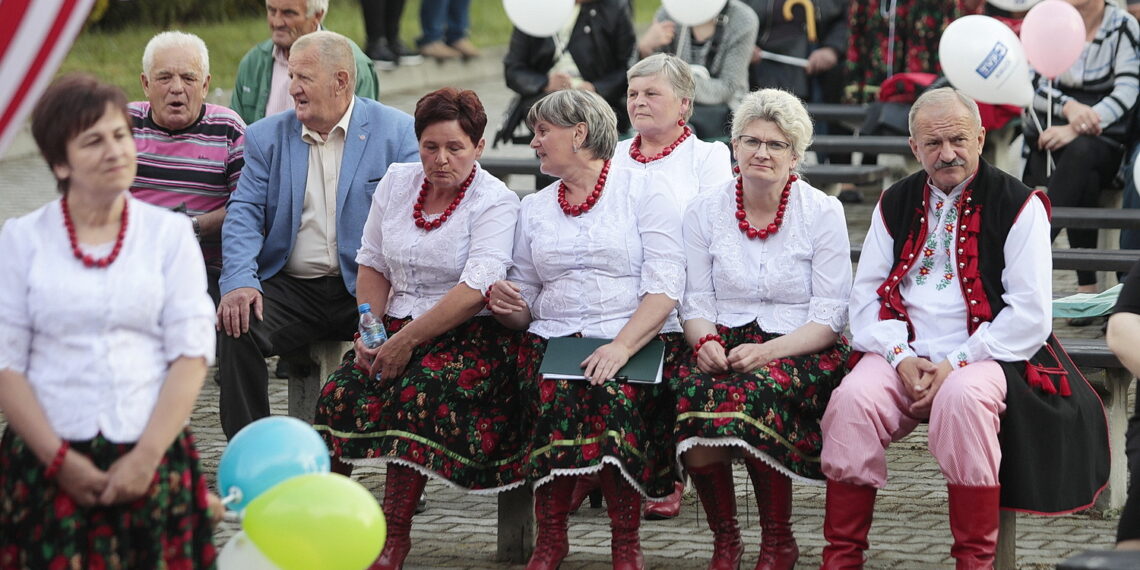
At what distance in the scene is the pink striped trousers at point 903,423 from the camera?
460 centimetres

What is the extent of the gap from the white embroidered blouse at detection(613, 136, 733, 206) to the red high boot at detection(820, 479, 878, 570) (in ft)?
5.30

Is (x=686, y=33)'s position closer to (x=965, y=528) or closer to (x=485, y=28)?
(x=965, y=528)

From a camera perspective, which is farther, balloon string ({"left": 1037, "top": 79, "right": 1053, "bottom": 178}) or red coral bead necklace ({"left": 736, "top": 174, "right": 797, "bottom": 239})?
balloon string ({"left": 1037, "top": 79, "right": 1053, "bottom": 178})

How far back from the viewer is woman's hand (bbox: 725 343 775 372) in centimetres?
496

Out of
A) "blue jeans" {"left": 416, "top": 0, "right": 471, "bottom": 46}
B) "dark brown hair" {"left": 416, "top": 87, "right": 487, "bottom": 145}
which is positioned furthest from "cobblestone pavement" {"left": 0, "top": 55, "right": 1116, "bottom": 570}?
"blue jeans" {"left": 416, "top": 0, "right": 471, "bottom": 46}

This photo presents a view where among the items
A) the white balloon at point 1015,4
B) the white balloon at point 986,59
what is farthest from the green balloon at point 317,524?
the white balloon at point 1015,4

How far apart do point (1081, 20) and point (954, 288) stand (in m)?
2.50

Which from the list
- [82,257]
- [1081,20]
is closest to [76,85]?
[82,257]

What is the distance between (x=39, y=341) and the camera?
11.7ft

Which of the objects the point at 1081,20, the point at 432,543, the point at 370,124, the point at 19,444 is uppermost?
the point at 1081,20

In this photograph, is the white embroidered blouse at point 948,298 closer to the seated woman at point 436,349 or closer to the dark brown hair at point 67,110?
the seated woman at point 436,349

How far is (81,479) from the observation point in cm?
347

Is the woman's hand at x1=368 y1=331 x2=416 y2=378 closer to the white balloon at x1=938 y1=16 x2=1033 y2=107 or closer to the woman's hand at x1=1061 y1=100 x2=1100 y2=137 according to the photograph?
the white balloon at x1=938 y1=16 x2=1033 y2=107

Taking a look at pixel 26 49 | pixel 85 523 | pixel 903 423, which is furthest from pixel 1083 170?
pixel 85 523
